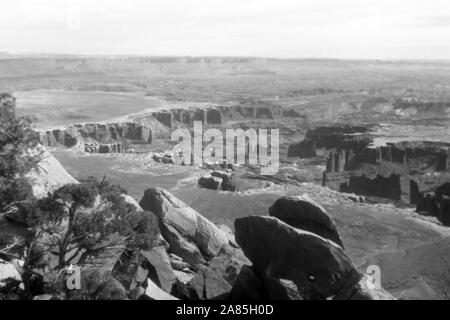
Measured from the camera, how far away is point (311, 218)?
18203 millimetres

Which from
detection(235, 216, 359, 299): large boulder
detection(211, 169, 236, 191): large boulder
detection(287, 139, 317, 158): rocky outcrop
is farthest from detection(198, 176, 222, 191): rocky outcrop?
detection(235, 216, 359, 299): large boulder

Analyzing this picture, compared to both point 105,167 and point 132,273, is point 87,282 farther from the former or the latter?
point 105,167

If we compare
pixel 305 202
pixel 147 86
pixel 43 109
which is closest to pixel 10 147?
pixel 305 202

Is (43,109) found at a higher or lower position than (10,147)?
lower

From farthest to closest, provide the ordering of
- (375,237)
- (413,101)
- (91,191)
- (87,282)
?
(413,101)
(375,237)
(91,191)
(87,282)

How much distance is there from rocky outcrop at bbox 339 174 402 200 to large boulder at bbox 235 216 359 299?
132 feet

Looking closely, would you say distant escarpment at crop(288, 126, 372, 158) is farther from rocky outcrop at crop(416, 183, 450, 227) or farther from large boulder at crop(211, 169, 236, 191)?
large boulder at crop(211, 169, 236, 191)

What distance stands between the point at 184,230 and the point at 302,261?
6.75 metres

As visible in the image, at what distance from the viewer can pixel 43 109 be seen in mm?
113562

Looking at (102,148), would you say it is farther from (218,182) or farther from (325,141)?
(325,141)

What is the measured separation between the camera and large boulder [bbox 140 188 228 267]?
1997 cm

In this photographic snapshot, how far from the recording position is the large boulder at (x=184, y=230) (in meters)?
20.0

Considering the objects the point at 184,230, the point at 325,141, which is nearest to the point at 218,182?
the point at 184,230

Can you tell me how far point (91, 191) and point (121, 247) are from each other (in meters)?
1.96
